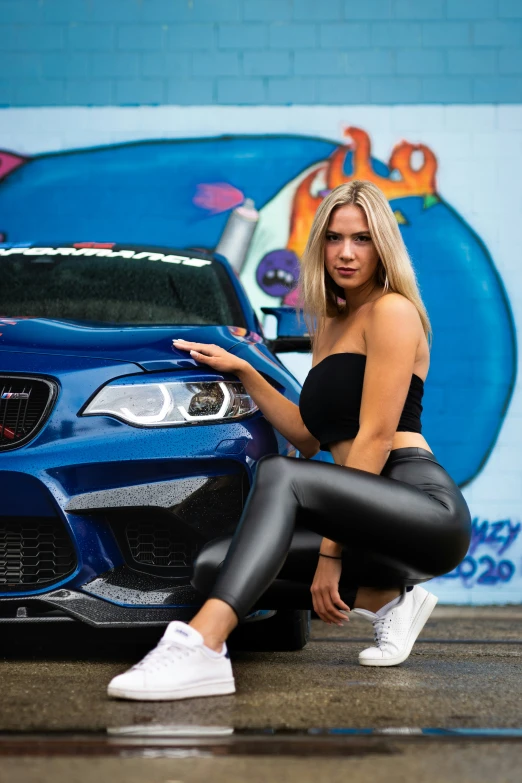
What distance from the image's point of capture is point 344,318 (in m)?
3.24

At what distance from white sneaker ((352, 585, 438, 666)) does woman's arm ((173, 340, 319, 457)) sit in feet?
1.82

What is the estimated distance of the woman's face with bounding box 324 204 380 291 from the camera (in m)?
3.07

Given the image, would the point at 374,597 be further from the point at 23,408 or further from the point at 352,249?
the point at 23,408

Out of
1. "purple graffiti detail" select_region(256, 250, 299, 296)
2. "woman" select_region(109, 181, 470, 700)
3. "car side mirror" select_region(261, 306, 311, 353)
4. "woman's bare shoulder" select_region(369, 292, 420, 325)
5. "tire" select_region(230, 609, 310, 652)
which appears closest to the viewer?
"woman" select_region(109, 181, 470, 700)

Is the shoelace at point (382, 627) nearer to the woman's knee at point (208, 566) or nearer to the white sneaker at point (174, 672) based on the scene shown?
the woman's knee at point (208, 566)

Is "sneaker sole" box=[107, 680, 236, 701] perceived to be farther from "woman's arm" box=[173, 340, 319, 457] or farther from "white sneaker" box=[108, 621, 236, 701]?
"woman's arm" box=[173, 340, 319, 457]

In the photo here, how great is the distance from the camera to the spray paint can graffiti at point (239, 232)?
23.1 feet

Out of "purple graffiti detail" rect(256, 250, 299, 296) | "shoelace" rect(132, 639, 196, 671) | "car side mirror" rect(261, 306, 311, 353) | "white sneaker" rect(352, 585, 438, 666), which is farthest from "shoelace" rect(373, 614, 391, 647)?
"purple graffiti detail" rect(256, 250, 299, 296)

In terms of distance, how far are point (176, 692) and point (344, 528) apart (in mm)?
607

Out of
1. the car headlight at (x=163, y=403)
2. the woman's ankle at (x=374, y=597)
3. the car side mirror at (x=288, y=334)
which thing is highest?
the car headlight at (x=163, y=403)

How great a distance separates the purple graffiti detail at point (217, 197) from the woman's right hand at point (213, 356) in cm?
404

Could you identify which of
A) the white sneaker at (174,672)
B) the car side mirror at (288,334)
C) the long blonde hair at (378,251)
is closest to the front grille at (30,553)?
the white sneaker at (174,672)

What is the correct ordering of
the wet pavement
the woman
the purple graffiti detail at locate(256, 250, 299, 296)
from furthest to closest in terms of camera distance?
the purple graffiti detail at locate(256, 250, 299, 296) → the woman → the wet pavement

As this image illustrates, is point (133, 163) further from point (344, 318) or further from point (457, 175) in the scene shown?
point (344, 318)
